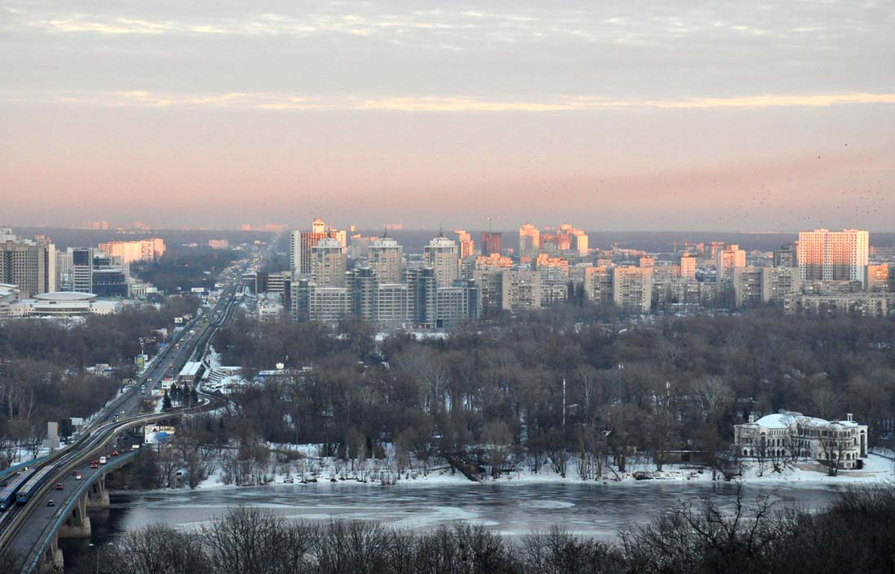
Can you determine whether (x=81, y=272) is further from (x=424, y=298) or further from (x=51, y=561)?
(x=51, y=561)

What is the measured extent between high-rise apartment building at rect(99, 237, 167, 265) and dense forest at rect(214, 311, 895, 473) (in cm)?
5681

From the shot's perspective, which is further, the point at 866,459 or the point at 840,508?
the point at 866,459

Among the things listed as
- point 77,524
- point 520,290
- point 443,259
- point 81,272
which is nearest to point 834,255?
point 520,290

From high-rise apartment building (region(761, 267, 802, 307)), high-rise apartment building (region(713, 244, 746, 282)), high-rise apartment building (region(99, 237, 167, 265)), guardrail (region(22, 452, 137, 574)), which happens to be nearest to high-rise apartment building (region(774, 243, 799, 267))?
high-rise apartment building (region(713, 244, 746, 282))

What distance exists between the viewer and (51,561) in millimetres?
15805

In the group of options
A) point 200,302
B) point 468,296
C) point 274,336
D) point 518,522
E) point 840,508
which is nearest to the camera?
point 840,508

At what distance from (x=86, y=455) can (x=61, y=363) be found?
14.0 metres

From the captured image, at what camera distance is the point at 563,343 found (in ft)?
127

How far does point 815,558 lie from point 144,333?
35086 mm

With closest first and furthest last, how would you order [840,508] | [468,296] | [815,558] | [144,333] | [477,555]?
[815,558] → [477,555] → [840,508] → [144,333] → [468,296]

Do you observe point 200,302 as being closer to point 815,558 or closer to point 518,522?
Answer: point 518,522

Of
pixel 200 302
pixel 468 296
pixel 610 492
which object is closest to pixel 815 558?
pixel 610 492

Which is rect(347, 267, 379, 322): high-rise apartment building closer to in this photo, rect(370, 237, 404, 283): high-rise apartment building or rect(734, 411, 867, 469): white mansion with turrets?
rect(370, 237, 404, 283): high-rise apartment building

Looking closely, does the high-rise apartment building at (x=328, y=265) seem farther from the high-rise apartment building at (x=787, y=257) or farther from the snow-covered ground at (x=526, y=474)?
the snow-covered ground at (x=526, y=474)
